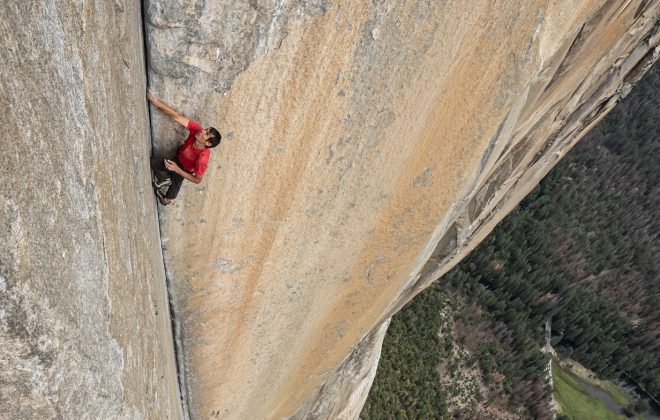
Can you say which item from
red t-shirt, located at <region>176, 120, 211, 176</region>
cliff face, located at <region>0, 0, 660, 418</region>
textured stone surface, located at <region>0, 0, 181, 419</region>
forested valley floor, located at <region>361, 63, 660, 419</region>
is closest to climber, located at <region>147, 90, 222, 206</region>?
red t-shirt, located at <region>176, 120, 211, 176</region>

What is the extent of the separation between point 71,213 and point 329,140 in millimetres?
2799

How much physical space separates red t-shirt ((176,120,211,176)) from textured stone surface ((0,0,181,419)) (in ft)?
1.68

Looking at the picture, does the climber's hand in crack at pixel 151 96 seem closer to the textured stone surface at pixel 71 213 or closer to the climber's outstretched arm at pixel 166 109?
the climber's outstretched arm at pixel 166 109

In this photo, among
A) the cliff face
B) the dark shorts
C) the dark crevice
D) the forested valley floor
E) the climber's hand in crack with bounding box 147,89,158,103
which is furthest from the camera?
the forested valley floor

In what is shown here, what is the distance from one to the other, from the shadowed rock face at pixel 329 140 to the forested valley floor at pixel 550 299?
11.8m

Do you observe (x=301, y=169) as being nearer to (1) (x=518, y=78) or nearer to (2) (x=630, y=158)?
(1) (x=518, y=78)

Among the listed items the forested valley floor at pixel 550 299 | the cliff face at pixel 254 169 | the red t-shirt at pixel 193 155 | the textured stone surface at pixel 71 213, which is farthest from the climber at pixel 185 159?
the forested valley floor at pixel 550 299

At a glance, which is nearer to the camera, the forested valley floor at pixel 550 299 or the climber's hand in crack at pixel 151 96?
the climber's hand in crack at pixel 151 96

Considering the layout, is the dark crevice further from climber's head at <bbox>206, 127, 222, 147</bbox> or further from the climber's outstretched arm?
climber's head at <bbox>206, 127, 222, 147</bbox>

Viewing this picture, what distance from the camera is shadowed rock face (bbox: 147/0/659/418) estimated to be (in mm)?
4422

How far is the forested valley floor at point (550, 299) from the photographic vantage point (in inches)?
893

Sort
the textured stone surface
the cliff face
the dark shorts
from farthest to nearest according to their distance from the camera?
the dark shorts → the cliff face → the textured stone surface

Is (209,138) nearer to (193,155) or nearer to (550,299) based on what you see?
(193,155)

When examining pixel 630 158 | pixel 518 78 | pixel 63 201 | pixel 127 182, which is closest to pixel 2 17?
pixel 63 201
